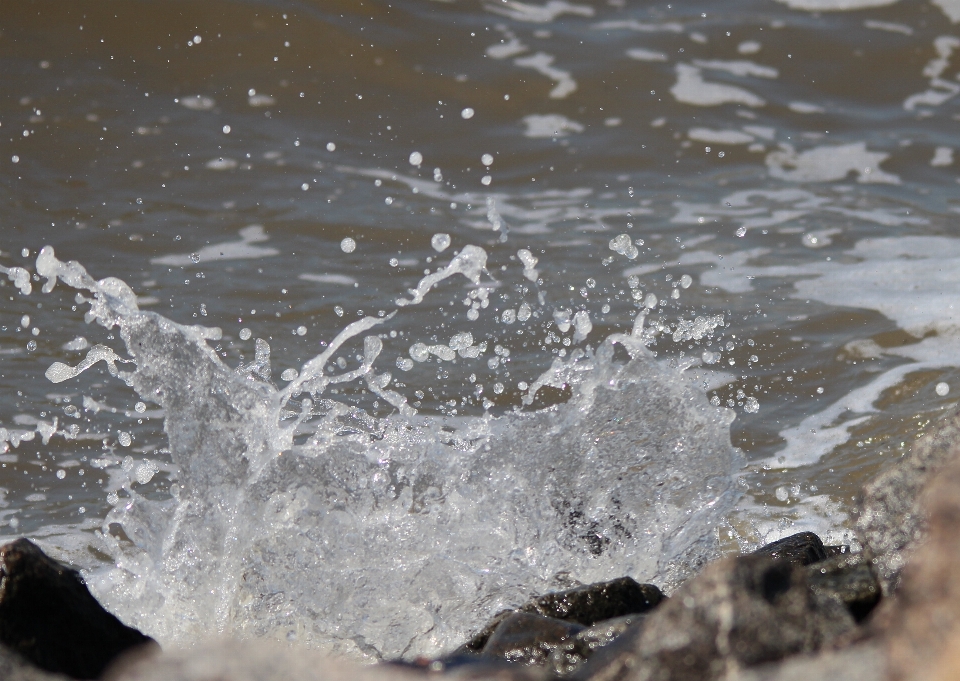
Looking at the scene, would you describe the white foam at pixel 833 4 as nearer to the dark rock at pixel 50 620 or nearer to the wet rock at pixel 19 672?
the dark rock at pixel 50 620

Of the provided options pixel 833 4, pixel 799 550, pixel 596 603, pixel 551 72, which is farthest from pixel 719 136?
pixel 596 603

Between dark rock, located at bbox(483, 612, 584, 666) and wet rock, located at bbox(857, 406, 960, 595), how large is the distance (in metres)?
0.67

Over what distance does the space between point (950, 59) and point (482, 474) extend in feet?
24.2

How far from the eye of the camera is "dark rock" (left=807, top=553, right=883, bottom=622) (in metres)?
2.28

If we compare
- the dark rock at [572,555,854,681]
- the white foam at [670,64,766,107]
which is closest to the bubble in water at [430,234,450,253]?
the dark rock at [572,555,854,681]

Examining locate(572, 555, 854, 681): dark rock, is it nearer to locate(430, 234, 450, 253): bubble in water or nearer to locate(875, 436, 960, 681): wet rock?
locate(875, 436, 960, 681): wet rock

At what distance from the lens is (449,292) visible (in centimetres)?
605

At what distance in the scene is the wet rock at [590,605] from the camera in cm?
271

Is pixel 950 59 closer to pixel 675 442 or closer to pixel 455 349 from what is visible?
pixel 455 349

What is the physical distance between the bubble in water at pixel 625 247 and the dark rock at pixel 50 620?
431 centimetres

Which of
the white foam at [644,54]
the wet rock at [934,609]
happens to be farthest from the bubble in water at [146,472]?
the white foam at [644,54]

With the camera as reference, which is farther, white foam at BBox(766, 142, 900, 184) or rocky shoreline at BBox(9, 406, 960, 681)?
white foam at BBox(766, 142, 900, 184)

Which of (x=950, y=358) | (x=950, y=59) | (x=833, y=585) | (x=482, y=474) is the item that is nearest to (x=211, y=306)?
(x=482, y=474)

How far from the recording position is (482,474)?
364 cm
